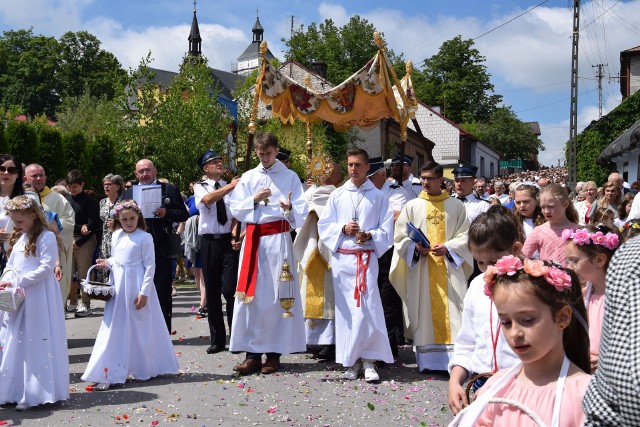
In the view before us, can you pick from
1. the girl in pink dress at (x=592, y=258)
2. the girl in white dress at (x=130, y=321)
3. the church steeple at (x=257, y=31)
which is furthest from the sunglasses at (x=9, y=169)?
the church steeple at (x=257, y=31)

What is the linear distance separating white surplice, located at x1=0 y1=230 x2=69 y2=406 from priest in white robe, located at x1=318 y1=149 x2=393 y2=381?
2547 millimetres

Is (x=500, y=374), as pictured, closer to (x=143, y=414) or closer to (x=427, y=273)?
(x=143, y=414)

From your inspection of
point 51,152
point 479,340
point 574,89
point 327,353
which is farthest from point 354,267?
point 574,89

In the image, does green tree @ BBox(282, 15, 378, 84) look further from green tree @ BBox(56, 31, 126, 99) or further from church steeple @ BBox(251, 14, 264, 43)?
church steeple @ BBox(251, 14, 264, 43)

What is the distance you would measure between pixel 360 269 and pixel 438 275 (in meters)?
1.04

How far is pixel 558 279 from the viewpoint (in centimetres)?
278

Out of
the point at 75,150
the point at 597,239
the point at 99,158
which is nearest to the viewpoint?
the point at 597,239

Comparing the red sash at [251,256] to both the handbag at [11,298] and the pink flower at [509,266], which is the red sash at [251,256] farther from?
the pink flower at [509,266]

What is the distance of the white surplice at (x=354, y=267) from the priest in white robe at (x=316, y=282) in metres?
0.74

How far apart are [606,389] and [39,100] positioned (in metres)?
77.3

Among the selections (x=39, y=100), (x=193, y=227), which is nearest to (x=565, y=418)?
(x=193, y=227)

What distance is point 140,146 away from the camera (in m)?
23.5

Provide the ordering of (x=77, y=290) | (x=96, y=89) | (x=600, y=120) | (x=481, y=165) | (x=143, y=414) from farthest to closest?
(x=481, y=165) → (x=96, y=89) → (x=600, y=120) → (x=77, y=290) → (x=143, y=414)

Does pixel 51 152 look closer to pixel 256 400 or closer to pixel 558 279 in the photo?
pixel 256 400
